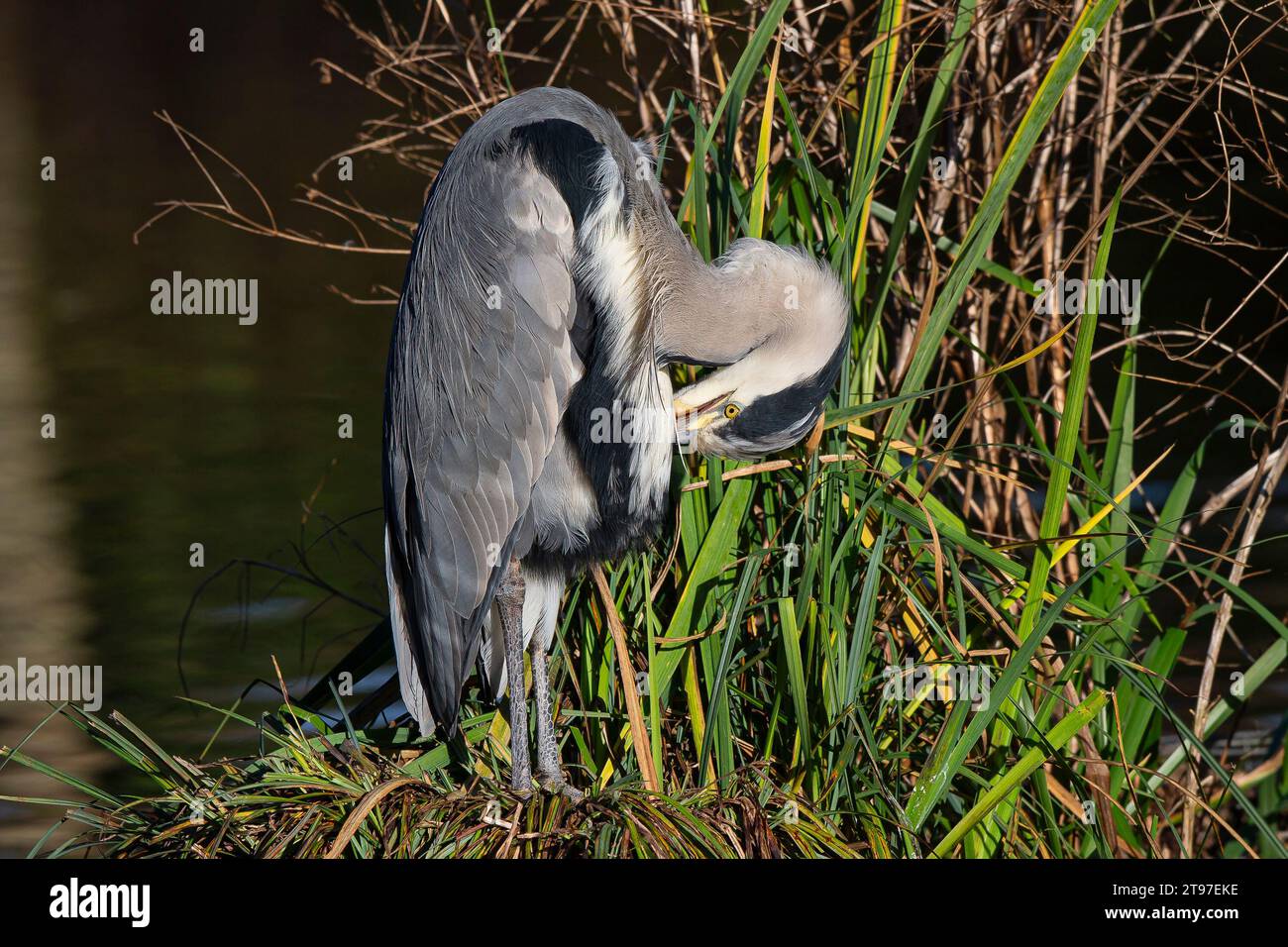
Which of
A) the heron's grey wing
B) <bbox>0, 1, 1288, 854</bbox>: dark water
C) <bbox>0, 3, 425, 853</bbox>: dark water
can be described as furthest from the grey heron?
<bbox>0, 1, 1288, 854</bbox>: dark water

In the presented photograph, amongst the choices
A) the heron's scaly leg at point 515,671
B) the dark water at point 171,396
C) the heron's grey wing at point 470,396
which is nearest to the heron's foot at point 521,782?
the heron's scaly leg at point 515,671

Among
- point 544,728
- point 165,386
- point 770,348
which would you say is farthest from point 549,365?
point 165,386

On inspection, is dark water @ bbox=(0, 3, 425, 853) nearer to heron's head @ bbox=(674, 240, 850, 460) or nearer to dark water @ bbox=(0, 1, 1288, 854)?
dark water @ bbox=(0, 1, 1288, 854)

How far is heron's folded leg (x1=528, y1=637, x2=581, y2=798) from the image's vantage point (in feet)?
9.07

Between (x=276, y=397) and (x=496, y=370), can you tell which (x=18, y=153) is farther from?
(x=496, y=370)

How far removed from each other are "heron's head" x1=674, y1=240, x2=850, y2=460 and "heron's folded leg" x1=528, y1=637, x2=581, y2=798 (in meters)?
0.55

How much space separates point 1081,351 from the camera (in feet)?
8.55

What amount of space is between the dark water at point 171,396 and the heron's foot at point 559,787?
1.39 m

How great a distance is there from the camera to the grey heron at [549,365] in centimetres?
276

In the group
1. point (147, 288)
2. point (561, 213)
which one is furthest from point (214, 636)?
point (147, 288)

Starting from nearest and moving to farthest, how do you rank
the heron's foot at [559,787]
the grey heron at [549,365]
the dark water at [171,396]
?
the heron's foot at [559,787]
the grey heron at [549,365]
the dark water at [171,396]

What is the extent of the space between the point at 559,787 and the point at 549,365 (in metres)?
0.84

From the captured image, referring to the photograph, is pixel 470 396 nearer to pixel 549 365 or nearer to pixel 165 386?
pixel 549 365

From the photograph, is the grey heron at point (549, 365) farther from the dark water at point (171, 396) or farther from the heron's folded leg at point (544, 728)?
the dark water at point (171, 396)
